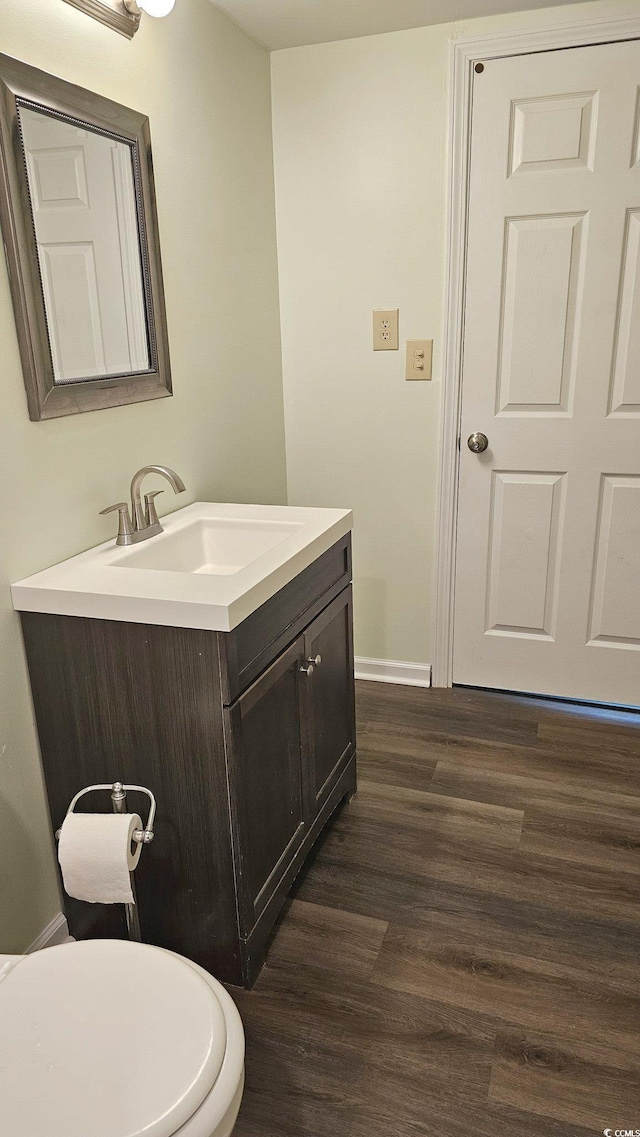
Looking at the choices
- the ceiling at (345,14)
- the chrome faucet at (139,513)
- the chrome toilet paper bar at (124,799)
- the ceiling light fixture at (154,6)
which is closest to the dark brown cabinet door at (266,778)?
the chrome toilet paper bar at (124,799)

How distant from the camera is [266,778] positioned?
1672 mm

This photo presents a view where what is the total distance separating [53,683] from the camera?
5.26 ft

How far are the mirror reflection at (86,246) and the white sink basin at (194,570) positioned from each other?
399 mm

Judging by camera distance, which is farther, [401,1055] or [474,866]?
[474,866]

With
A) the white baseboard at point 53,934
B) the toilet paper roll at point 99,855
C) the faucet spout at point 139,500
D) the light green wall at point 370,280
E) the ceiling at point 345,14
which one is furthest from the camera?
the light green wall at point 370,280

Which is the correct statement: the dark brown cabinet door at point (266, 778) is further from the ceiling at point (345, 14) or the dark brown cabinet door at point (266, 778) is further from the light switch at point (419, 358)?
the ceiling at point (345, 14)

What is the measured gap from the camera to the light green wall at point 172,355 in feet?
5.18

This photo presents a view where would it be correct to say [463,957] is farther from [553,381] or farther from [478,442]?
[553,381]

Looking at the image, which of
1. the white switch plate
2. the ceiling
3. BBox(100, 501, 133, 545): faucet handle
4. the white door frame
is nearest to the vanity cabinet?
BBox(100, 501, 133, 545): faucet handle

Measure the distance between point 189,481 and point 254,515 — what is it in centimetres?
31

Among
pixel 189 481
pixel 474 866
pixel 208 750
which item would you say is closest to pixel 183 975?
pixel 208 750

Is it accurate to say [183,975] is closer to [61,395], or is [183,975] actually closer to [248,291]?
[61,395]

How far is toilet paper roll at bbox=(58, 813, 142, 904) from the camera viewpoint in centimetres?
141

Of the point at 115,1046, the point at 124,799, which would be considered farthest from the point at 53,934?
the point at 115,1046
